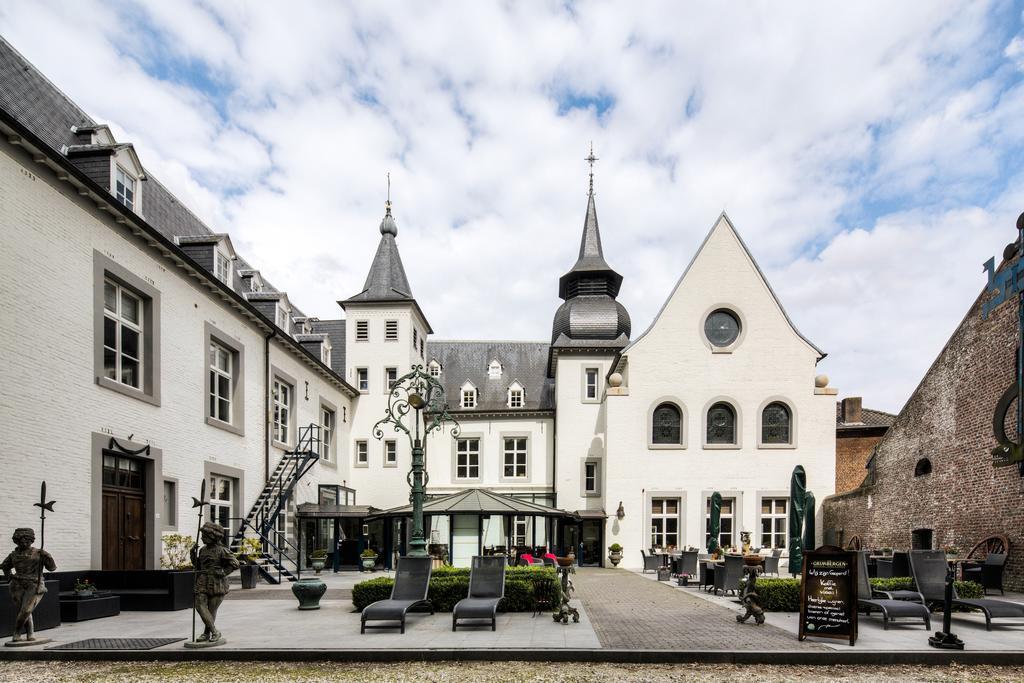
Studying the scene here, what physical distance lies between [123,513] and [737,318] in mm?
22853

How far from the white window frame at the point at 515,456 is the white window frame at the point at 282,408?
11.8 m

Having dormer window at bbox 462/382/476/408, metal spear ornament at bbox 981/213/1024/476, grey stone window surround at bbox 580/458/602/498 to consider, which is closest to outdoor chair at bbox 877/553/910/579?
metal spear ornament at bbox 981/213/1024/476

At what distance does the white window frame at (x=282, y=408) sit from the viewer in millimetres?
25359

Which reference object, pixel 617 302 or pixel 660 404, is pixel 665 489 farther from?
pixel 617 302

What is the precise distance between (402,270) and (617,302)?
10748mm

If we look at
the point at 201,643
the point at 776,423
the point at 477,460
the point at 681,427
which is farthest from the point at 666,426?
the point at 201,643

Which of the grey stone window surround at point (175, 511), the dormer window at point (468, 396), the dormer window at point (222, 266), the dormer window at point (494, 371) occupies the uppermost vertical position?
the dormer window at point (222, 266)

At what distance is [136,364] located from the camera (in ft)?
Result: 55.8

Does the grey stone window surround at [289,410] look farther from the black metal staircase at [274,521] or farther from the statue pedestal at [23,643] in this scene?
the statue pedestal at [23,643]

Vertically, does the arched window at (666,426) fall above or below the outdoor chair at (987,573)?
above

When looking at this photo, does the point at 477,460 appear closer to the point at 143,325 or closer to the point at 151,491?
the point at 151,491

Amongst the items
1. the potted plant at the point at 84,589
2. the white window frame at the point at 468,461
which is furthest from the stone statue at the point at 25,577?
the white window frame at the point at 468,461

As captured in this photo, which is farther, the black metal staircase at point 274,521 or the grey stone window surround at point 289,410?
the grey stone window surround at point 289,410

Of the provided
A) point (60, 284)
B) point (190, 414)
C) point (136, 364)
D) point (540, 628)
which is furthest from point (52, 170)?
point (540, 628)
